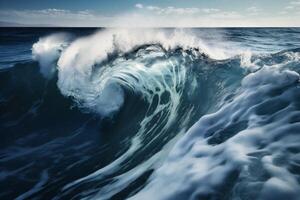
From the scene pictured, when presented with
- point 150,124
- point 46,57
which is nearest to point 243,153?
point 150,124

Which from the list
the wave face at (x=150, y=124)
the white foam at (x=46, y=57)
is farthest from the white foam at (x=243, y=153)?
the white foam at (x=46, y=57)

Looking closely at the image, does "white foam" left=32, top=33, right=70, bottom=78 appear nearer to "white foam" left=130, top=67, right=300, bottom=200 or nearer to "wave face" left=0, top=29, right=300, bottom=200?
"wave face" left=0, top=29, right=300, bottom=200

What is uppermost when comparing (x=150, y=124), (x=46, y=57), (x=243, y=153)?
(x=46, y=57)

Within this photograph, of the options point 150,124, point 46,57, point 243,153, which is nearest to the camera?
point 243,153

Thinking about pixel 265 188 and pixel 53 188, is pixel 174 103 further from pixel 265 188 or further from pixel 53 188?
pixel 265 188

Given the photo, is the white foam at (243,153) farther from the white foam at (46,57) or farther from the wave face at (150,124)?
the white foam at (46,57)

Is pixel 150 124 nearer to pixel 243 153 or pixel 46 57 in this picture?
pixel 243 153

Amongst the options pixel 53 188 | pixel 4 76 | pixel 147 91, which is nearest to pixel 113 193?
pixel 53 188

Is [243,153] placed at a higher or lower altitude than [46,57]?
lower
